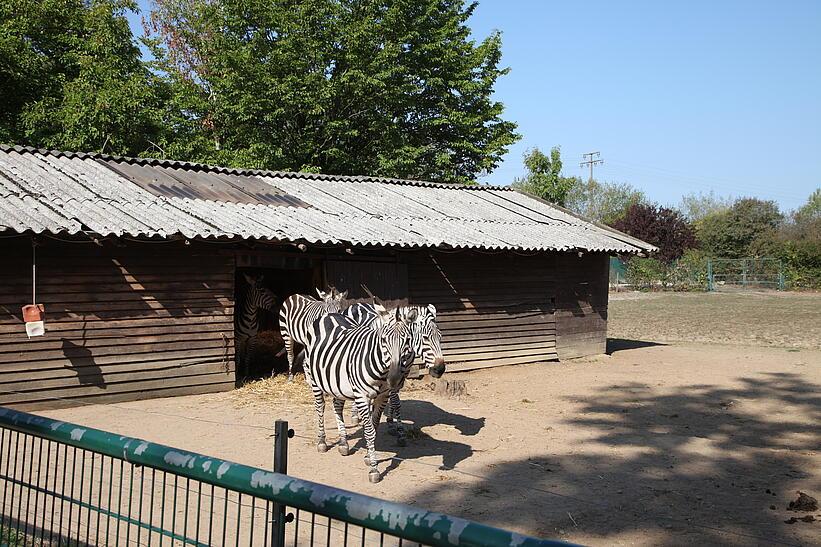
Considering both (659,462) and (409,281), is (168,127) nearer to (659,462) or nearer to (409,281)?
(409,281)

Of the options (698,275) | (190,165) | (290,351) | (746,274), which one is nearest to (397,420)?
(290,351)

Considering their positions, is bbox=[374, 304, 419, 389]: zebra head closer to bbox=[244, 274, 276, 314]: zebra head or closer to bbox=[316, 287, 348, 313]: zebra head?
bbox=[316, 287, 348, 313]: zebra head

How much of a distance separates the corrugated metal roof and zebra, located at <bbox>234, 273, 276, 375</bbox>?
2060 mm

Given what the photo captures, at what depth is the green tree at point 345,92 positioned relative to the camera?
2591 cm

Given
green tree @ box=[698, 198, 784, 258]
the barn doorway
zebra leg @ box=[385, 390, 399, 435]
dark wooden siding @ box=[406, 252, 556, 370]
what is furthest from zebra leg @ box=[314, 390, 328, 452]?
green tree @ box=[698, 198, 784, 258]

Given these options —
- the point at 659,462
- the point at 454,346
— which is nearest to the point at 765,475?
the point at 659,462

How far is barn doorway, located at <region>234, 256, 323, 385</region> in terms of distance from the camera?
43.9ft

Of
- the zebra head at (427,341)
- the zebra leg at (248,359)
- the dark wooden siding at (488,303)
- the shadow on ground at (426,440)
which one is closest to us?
the zebra head at (427,341)

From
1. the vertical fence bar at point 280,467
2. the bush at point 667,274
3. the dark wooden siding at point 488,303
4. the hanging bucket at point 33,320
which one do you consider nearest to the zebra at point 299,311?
the dark wooden siding at point 488,303

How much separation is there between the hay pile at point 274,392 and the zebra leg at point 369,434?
4.32 metres

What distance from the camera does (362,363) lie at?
7.52 meters

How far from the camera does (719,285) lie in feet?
160

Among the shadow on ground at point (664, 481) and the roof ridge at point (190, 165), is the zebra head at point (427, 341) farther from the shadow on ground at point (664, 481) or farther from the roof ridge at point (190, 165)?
the roof ridge at point (190, 165)

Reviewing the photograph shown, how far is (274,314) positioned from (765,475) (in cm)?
1285
